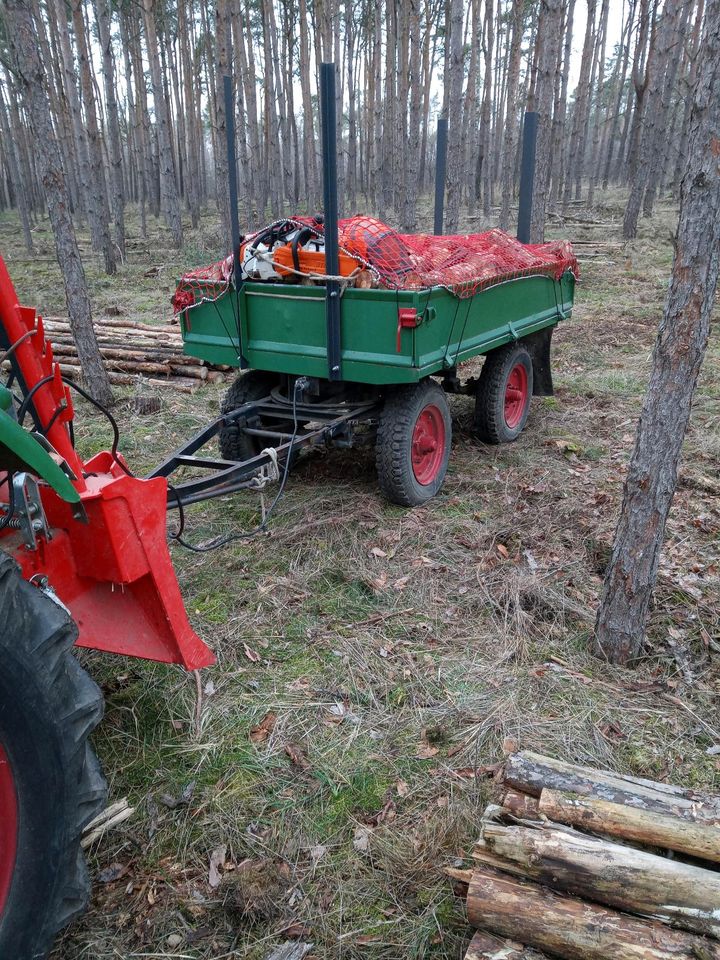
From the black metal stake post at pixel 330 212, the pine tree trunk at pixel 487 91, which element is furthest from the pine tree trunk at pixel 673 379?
the pine tree trunk at pixel 487 91

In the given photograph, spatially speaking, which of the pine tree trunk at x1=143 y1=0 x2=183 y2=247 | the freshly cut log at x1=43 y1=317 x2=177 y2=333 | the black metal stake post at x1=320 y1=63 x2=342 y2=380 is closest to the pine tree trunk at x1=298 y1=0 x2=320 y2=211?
the pine tree trunk at x1=143 y1=0 x2=183 y2=247

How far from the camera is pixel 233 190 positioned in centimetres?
454

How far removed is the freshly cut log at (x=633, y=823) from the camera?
2.17 m

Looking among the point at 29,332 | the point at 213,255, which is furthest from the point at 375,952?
the point at 213,255

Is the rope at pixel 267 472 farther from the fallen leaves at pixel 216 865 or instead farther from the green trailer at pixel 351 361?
the fallen leaves at pixel 216 865

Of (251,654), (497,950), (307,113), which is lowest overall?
(251,654)

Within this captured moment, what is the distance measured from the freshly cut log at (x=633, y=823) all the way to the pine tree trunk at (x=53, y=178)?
6.38 metres

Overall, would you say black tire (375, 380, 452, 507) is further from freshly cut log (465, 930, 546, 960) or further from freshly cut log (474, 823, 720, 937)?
freshly cut log (465, 930, 546, 960)

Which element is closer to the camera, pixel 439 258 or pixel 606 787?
pixel 606 787

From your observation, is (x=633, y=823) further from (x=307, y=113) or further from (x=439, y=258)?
(x=307, y=113)

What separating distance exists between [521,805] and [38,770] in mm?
1580

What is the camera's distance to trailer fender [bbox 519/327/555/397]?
7.25 metres

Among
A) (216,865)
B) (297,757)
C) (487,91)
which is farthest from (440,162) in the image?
(487,91)

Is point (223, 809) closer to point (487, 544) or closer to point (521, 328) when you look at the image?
point (487, 544)
